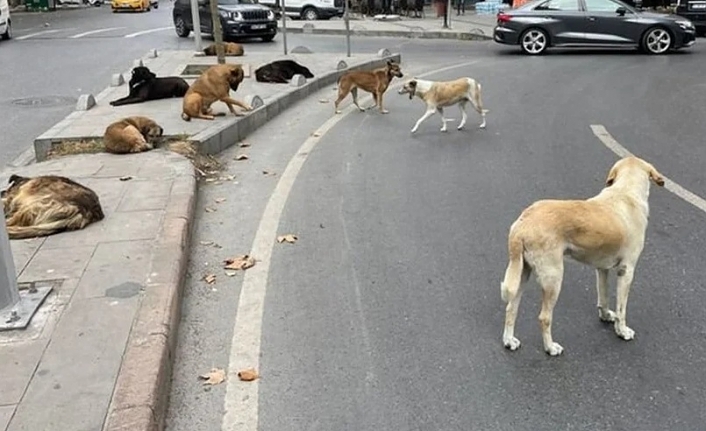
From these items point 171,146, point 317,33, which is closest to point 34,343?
point 171,146

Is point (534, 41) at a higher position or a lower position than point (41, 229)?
lower

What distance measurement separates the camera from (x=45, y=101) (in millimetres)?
12445

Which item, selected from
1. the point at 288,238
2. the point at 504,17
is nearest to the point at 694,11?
the point at 504,17

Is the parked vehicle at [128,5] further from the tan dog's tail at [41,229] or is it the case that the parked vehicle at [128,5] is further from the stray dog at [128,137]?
the tan dog's tail at [41,229]

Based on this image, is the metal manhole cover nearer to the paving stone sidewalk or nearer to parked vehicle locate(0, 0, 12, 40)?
the paving stone sidewalk

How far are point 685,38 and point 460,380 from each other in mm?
17911

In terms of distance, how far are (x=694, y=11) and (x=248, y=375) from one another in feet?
76.9

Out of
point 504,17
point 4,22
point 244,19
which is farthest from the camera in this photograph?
point 4,22

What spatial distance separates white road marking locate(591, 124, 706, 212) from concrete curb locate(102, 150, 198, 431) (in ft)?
13.9

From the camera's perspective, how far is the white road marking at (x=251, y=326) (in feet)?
11.2

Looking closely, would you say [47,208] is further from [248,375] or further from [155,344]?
[248,375]

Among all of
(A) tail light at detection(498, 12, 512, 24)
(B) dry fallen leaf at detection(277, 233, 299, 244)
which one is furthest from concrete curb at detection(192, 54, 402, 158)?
(A) tail light at detection(498, 12, 512, 24)

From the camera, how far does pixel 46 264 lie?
468 centimetres

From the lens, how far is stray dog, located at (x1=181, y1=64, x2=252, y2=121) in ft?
30.5
